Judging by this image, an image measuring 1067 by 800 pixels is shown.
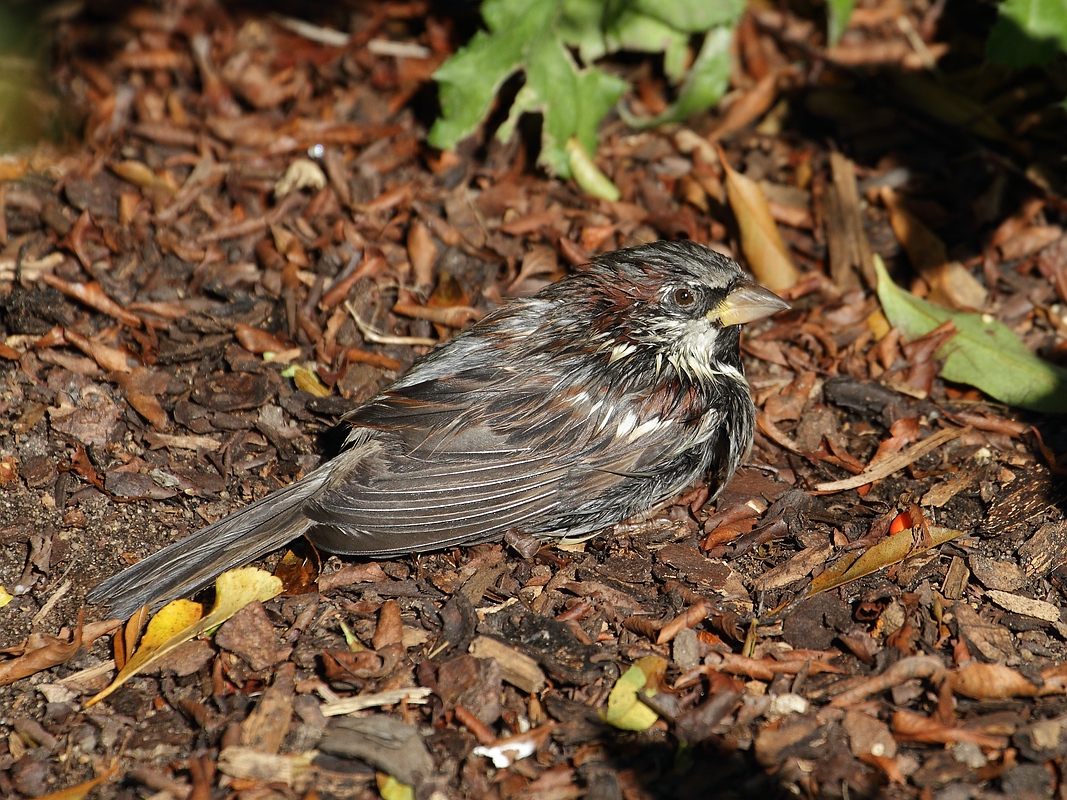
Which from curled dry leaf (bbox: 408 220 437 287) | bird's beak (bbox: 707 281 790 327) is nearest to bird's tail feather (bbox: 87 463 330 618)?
curled dry leaf (bbox: 408 220 437 287)

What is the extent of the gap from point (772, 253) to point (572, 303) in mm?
1291

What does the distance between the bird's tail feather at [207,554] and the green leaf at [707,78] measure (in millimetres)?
3118

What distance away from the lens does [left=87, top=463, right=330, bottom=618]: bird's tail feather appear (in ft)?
12.6

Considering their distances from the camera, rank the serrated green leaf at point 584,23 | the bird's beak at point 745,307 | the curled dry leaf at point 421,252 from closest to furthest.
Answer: the bird's beak at point 745,307, the curled dry leaf at point 421,252, the serrated green leaf at point 584,23

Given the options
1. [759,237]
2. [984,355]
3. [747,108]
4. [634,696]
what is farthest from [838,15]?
[634,696]

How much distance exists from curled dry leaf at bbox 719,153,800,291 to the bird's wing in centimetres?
142

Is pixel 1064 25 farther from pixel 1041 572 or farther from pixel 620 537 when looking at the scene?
pixel 620 537

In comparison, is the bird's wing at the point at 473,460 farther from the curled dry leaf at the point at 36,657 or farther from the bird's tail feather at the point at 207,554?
the curled dry leaf at the point at 36,657

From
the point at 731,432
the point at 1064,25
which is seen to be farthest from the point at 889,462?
the point at 1064,25

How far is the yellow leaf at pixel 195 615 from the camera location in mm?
3678

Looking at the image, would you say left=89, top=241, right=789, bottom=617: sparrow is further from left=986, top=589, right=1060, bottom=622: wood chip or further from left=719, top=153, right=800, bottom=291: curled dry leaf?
left=986, top=589, right=1060, bottom=622: wood chip

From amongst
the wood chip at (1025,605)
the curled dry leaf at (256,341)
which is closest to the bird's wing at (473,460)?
the curled dry leaf at (256,341)

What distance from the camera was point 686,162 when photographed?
589cm

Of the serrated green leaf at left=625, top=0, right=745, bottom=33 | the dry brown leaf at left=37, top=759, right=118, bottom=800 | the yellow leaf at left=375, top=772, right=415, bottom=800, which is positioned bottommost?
the dry brown leaf at left=37, top=759, right=118, bottom=800
